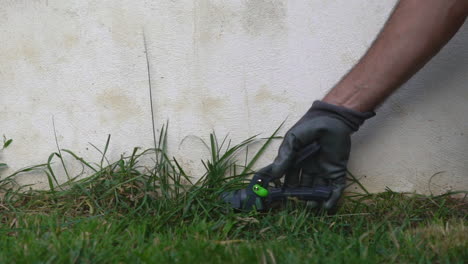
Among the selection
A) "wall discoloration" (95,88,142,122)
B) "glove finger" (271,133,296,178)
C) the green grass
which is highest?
"wall discoloration" (95,88,142,122)

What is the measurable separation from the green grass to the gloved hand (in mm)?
134

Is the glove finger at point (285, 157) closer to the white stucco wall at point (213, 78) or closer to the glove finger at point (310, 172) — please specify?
the glove finger at point (310, 172)

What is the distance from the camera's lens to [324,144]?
6.83ft

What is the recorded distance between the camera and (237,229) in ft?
6.68

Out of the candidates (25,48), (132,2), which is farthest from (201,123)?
(25,48)

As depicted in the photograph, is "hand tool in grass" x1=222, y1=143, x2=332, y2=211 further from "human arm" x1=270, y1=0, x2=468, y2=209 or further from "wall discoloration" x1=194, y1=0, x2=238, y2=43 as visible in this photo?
"wall discoloration" x1=194, y1=0, x2=238, y2=43

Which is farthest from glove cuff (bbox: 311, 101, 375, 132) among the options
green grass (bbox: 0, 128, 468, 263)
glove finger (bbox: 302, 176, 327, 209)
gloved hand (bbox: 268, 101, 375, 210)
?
green grass (bbox: 0, 128, 468, 263)

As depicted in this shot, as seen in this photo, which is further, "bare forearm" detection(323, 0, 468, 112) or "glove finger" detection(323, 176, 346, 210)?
"glove finger" detection(323, 176, 346, 210)

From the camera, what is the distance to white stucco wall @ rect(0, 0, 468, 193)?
7.55ft

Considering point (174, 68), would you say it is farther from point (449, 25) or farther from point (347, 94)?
point (449, 25)

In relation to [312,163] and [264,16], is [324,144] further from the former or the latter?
[264,16]

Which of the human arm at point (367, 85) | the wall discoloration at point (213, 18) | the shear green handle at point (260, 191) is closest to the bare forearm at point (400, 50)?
the human arm at point (367, 85)

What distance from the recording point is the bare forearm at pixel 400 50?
1.89 metres

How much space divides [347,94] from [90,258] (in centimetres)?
110
